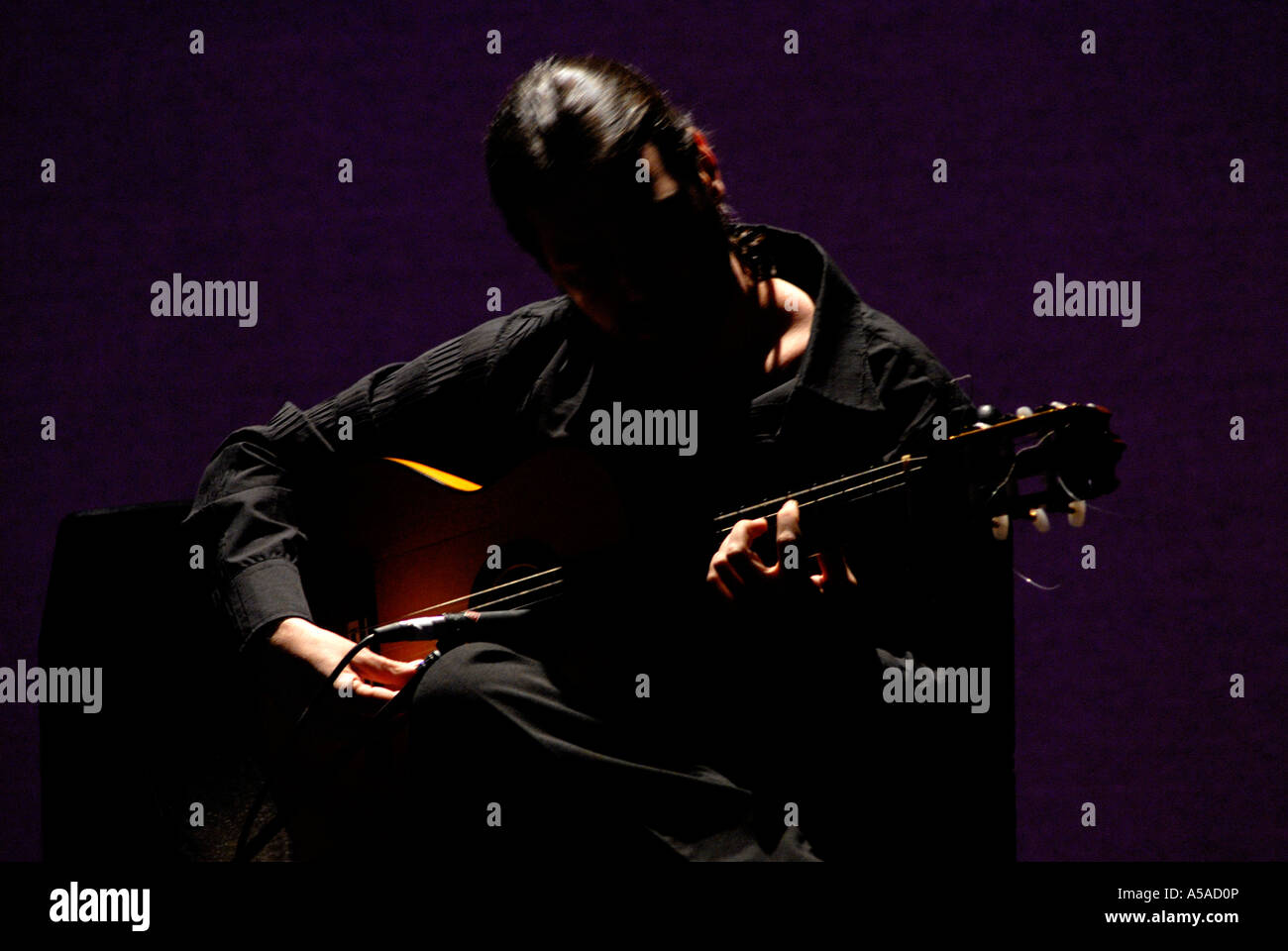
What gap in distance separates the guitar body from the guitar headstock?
0.47 metres

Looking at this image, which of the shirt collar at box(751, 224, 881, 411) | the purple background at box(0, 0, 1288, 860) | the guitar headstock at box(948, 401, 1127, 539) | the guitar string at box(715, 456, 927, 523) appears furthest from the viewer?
the purple background at box(0, 0, 1288, 860)

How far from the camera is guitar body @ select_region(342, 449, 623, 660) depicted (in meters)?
1.49

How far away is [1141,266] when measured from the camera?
6.49 feet

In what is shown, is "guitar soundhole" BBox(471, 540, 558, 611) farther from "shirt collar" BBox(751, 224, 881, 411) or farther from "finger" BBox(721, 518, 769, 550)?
"shirt collar" BBox(751, 224, 881, 411)

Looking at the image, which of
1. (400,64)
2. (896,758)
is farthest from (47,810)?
(400,64)

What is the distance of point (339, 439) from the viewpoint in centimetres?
171

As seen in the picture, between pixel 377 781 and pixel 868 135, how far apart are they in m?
1.38

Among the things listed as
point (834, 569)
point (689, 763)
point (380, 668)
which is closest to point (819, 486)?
point (834, 569)

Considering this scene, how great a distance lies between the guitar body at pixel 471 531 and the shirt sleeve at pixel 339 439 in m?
0.06

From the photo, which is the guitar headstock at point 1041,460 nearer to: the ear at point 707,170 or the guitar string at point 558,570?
the guitar string at point 558,570

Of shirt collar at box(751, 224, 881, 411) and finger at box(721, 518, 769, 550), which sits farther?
shirt collar at box(751, 224, 881, 411)

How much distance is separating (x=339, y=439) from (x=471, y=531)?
288 millimetres

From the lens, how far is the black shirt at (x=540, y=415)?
1438 millimetres

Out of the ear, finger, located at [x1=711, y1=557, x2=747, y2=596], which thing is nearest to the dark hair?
the ear
